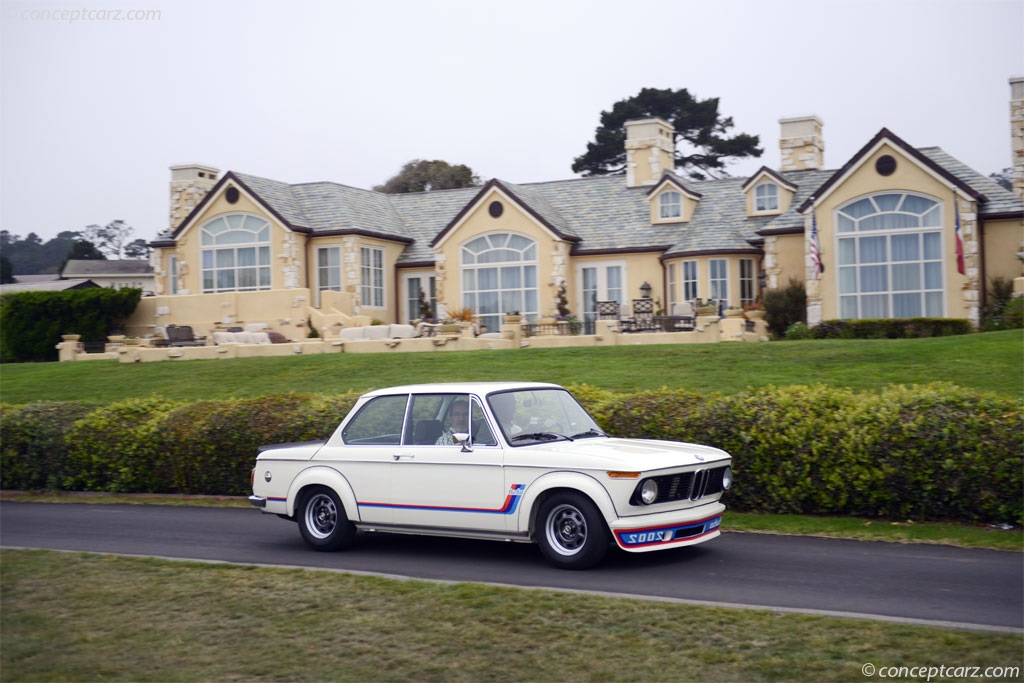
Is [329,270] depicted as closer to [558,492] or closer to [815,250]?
[815,250]

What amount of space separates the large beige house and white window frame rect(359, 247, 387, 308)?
8 centimetres

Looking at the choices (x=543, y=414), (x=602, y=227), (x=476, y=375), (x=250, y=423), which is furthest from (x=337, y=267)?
(x=543, y=414)

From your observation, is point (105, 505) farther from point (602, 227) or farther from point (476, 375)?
point (602, 227)

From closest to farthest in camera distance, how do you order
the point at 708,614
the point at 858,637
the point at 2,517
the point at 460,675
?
the point at 460,675 → the point at 858,637 → the point at 708,614 → the point at 2,517

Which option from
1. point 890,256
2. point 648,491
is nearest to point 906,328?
point 890,256

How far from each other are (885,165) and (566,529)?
23570 mm

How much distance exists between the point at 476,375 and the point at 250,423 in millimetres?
7488

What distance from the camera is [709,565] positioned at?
881 cm

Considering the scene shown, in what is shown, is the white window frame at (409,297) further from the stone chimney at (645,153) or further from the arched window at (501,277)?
the stone chimney at (645,153)

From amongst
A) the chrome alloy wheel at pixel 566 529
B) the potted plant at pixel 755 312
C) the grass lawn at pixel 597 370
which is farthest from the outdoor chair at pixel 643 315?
the chrome alloy wheel at pixel 566 529

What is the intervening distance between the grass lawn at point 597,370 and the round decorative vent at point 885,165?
8.58m

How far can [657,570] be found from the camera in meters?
8.62

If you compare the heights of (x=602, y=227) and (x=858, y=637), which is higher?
(x=602, y=227)

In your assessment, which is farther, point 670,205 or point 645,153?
point 645,153
